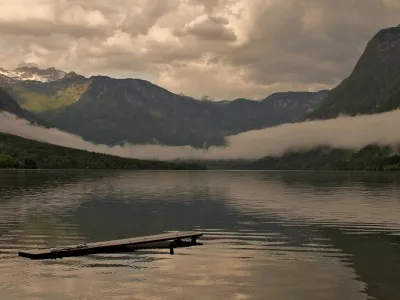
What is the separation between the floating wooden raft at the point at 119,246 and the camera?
171 ft

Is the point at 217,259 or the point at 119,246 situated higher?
the point at 119,246

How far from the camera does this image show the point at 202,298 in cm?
4216

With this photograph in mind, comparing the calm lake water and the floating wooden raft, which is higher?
the floating wooden raft

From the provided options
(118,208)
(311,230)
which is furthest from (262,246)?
(118,208)

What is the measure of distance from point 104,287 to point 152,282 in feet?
14.1

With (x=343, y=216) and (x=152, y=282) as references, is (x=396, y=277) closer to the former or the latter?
(x=152, y=282)

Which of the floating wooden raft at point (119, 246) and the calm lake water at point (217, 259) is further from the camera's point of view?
the floating wooden raft at point (119, 246)

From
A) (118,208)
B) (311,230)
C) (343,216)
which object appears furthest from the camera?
(118,208)

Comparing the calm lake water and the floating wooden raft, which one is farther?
the floating wooden raft

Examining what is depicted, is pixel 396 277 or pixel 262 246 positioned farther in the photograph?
pixel 262 246

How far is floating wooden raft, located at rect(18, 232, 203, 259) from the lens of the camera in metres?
→ 52.1

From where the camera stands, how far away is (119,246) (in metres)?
57.9

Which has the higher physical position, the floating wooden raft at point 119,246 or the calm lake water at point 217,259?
the floating wooden raft at point 119,246

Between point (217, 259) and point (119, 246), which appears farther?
point (119, 246)
